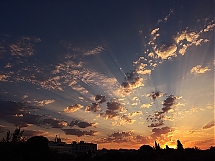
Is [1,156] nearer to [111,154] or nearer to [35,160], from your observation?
[35,160]

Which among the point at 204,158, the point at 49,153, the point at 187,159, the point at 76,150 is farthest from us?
the point at 76,150

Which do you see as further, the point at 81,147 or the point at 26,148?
the point at 81,147

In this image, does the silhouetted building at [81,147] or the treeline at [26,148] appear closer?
the treeline at [26,148]

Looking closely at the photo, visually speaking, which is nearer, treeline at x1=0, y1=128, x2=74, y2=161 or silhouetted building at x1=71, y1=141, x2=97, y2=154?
treeline at x1=0, y1=128, x2=74, y2=161

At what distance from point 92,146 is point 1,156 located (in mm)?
178811

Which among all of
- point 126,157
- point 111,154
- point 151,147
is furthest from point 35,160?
point 151,147

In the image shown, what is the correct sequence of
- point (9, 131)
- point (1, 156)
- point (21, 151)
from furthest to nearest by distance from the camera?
point (21, 151) < point (9, 131) < point (1, 156)

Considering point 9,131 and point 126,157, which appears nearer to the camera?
point 9,131

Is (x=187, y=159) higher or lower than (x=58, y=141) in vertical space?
lower

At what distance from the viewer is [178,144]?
55875 mm

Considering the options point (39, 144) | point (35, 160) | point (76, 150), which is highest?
point (76, 150)

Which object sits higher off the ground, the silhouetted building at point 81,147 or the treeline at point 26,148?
the silhouetted building at point 81,147

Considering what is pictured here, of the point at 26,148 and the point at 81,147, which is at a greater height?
the point at 81,147

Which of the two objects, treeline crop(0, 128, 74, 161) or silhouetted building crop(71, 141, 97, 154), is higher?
silhouetted building crop(71, 141, 97, 154)
